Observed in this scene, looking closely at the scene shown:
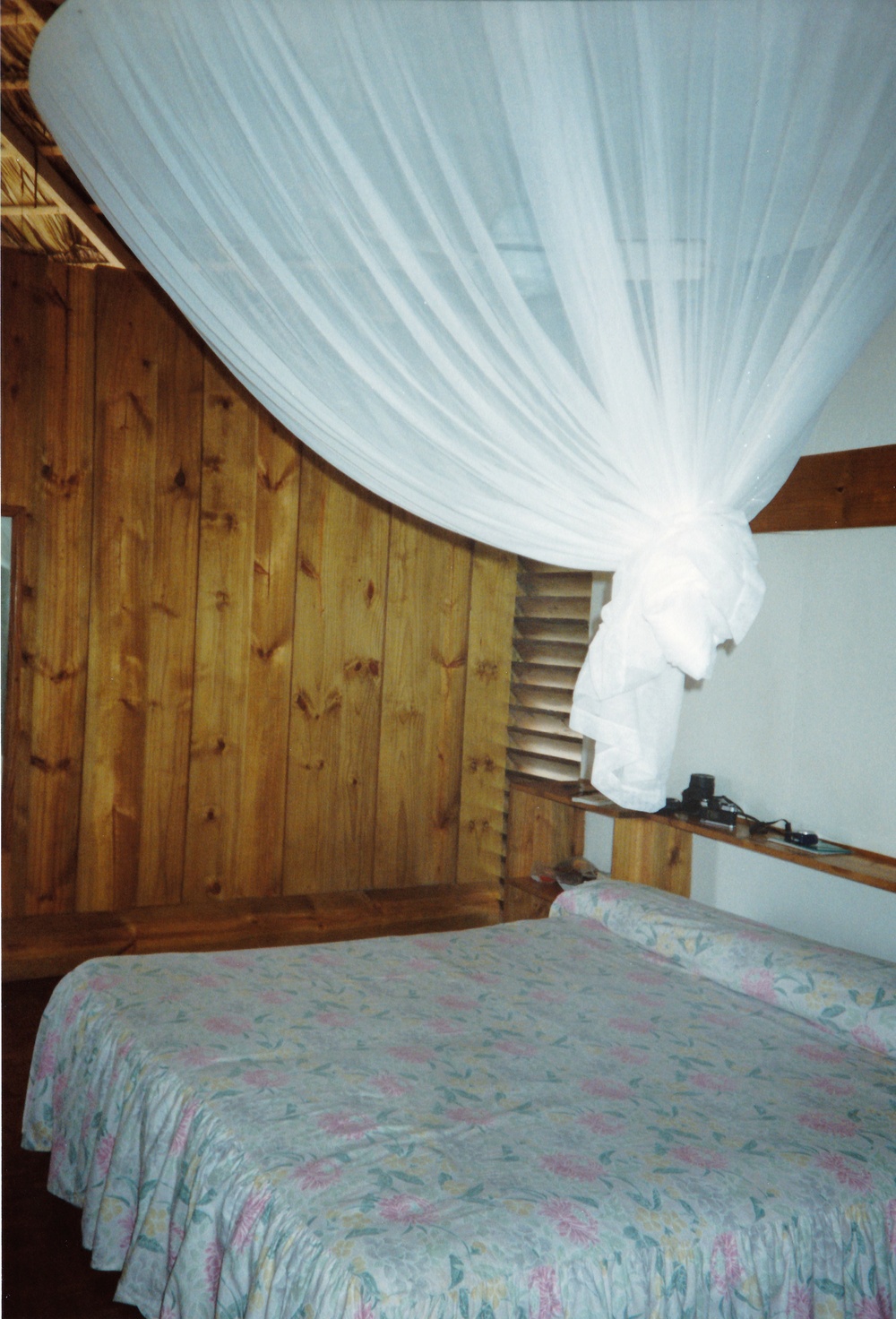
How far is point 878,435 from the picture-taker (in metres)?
2.76

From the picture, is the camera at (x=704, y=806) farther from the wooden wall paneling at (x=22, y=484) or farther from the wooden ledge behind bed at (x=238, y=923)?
the wooden wall paneling at (x=22, y=484)

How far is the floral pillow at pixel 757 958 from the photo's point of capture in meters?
2.17

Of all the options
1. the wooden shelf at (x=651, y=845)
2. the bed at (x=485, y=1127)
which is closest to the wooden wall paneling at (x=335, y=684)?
the wooden shelf at (x=651, y=845)

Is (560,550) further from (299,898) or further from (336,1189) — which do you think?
(299,898)

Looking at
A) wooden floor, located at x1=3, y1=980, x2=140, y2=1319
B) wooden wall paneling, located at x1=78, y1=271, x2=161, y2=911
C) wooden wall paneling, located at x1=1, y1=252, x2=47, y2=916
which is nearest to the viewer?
wooden floor, located at x1=3, y1=980, x2=140, y2=1319

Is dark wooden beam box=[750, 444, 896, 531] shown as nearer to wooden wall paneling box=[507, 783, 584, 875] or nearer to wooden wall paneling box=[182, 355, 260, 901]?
wooden wall paneling box=[507, 783, 584, 875]

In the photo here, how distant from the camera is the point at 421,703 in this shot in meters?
4.31

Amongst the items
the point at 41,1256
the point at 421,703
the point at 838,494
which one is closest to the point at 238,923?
the point at 421,703

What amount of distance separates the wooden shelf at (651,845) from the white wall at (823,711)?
0.06 meters

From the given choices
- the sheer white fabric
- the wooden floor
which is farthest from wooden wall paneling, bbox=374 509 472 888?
the sheer white fabric

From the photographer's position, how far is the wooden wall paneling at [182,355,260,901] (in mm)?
3879

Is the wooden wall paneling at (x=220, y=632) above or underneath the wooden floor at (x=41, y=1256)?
above

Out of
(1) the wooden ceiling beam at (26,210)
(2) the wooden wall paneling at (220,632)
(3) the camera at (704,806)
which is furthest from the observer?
(2) the wooden wall paneling at (220,632)

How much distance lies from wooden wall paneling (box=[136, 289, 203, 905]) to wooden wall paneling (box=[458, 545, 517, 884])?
1074 millimetres
